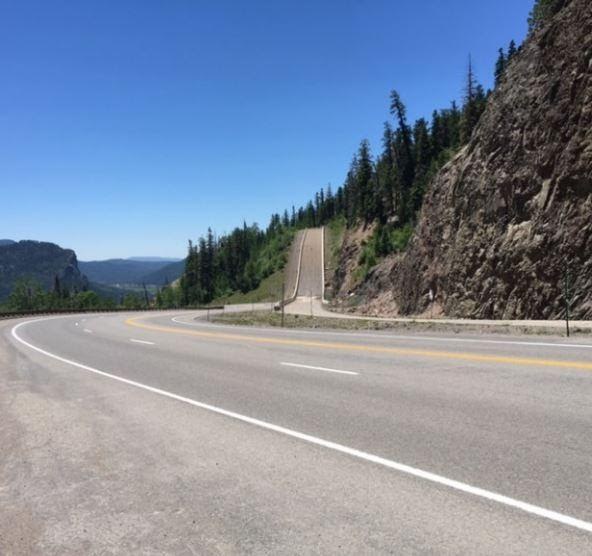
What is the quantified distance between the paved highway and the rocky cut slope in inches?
633

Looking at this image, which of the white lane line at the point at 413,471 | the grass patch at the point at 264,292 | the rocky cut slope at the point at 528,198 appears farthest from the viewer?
the grass patch at the point at 264,292

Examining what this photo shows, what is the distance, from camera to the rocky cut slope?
2547 cm

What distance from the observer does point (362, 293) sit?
6053cm

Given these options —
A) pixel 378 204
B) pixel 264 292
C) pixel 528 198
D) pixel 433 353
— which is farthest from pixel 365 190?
pixel 433 353

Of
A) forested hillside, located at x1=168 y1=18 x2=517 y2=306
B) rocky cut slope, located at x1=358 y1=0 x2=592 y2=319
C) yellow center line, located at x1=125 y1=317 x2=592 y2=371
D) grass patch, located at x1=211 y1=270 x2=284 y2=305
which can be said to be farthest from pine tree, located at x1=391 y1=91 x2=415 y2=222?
yellow center line, located at x1=125 y1=317 x2=592 y2=371

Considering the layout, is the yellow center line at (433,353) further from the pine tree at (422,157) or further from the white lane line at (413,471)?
the pine tree at (422,157)

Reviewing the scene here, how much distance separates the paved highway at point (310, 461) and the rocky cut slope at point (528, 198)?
633 inches

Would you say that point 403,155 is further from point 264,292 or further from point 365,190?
point 264,292

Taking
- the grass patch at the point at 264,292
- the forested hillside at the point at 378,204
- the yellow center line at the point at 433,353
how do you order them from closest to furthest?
the yellow center line at the point at 433,353
the forested hillside at the point at 378,204
the grass patch at the point at 264,292

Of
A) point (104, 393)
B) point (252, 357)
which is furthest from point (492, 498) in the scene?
point (252, 357)

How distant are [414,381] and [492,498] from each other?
5.14 m

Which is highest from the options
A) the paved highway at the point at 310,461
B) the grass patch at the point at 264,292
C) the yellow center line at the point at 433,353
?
the grass patch at the point at 264,292

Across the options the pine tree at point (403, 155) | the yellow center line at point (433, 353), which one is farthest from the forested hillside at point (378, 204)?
the yellow center line at point (433, 353)

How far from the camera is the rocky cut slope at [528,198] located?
25.5 meters
